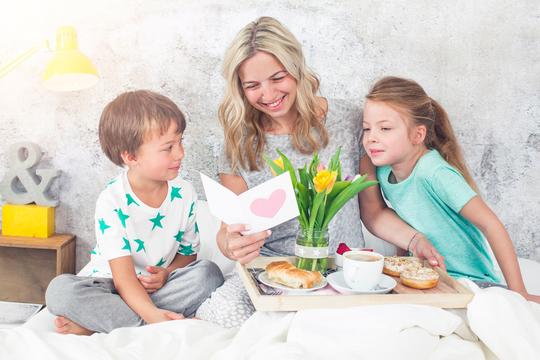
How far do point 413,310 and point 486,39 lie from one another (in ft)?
5.40

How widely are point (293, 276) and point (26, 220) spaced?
1.50m

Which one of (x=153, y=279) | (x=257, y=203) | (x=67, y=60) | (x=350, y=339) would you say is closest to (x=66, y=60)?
(x=67, y=60)

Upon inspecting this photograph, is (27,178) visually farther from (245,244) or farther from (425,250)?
(425,250)

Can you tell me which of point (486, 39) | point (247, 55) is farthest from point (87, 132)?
point (486, 39)

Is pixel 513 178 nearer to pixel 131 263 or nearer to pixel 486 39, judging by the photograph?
pixel 486 39

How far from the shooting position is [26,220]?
2336 millimetres

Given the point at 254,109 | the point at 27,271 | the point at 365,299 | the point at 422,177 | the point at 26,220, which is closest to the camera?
the point at 365,299

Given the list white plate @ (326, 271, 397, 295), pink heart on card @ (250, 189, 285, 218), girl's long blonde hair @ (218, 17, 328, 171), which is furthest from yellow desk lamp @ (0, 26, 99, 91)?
white plate @ (326, 271, 397, 295)

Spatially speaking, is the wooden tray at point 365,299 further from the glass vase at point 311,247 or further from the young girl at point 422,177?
the young girl at point 422,177

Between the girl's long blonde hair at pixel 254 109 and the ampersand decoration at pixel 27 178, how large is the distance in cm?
92

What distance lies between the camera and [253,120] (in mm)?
1877

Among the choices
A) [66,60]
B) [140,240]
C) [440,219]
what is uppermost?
[66,60]

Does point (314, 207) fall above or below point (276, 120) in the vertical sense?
below

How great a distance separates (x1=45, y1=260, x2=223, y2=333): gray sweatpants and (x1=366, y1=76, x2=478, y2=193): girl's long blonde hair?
77cm
